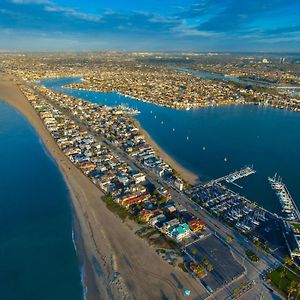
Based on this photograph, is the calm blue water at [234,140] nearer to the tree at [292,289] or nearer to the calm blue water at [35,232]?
the tree at [292,289]

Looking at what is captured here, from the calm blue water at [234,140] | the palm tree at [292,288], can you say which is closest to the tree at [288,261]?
the palm tree at [292,288]

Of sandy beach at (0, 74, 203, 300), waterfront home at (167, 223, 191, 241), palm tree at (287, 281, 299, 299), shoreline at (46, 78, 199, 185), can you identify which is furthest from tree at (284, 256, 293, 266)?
shoreline at (46, 78, 199, 185)

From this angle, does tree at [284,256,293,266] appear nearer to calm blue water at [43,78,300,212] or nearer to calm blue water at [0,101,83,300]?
calm blue water at [43,78,300,212]

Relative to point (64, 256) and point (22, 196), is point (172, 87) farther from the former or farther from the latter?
point (64, 256)

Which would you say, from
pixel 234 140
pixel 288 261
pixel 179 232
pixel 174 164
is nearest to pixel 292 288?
pixel 288 261

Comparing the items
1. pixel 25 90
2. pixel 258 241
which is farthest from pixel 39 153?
pixel 25 90

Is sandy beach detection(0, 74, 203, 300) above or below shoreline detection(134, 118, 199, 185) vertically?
below
